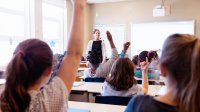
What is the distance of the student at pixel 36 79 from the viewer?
92 cm

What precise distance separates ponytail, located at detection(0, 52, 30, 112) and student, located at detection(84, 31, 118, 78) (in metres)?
2.26

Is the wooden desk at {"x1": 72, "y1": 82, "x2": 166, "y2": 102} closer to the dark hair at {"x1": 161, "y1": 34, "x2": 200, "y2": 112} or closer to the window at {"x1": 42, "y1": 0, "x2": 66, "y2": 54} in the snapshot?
the dark hair at {"x1": 161, "y1": 34, "x2": 200, "y2": 112}

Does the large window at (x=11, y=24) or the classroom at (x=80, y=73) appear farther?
the large window at (x=11, y=24)

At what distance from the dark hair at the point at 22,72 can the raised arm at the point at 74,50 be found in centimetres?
11

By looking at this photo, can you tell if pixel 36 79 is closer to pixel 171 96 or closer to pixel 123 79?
pixel 171 96

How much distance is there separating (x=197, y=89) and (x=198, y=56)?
13cm

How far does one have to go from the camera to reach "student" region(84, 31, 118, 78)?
3334 millimetres

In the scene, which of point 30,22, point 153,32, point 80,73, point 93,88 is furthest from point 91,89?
point 153,32

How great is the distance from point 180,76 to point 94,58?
9.56 ft

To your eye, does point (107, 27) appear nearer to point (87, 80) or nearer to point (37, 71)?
point (87, 80)

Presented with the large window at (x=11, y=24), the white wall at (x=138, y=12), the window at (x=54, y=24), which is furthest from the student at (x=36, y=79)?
the white wall at (x=138, y=12)

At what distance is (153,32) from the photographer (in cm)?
718

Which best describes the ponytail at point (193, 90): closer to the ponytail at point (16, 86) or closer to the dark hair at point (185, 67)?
the dark hair at point (185, 67)

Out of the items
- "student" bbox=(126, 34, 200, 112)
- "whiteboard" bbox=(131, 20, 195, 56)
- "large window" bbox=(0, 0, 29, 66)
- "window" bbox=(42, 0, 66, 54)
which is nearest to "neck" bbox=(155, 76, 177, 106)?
"student" bbox=(126, 34, 200, 112)
